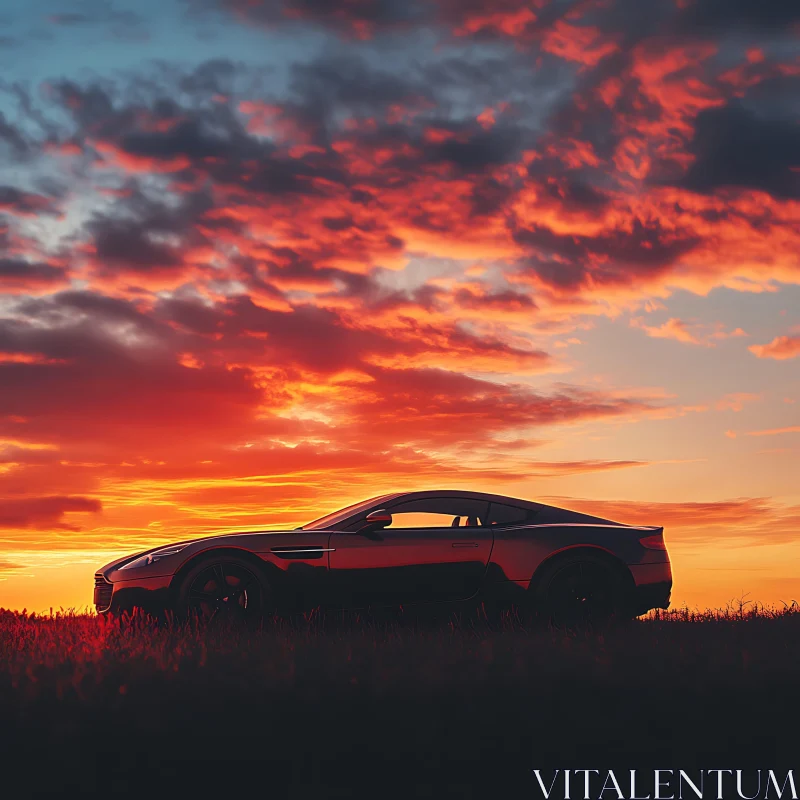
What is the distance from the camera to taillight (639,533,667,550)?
34.6 ft

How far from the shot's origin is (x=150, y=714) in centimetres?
637

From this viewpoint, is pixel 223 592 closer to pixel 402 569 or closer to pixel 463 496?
pixel 402 569

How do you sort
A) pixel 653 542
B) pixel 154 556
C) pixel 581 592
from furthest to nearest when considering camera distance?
pixel 653 542, pixel 581 592, pixel 154 556

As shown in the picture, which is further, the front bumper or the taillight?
the taillight

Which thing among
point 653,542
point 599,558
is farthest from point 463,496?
point 653,542

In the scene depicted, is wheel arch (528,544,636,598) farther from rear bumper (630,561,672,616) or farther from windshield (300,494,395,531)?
windshield (300,494,395,531)

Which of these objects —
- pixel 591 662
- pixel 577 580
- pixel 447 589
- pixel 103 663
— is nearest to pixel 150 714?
pixel 103 663

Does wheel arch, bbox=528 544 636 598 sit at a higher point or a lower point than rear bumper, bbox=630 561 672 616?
higher

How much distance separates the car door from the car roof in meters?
0.40

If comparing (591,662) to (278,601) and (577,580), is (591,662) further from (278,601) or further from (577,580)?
(278,601)

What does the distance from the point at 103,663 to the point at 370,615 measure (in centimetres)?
304

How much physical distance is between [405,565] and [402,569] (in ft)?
0.17

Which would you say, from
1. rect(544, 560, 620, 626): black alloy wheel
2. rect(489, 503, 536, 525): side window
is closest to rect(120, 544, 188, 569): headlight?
rect(489, 503, 536, 525): side window

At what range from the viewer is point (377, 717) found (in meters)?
6.42
